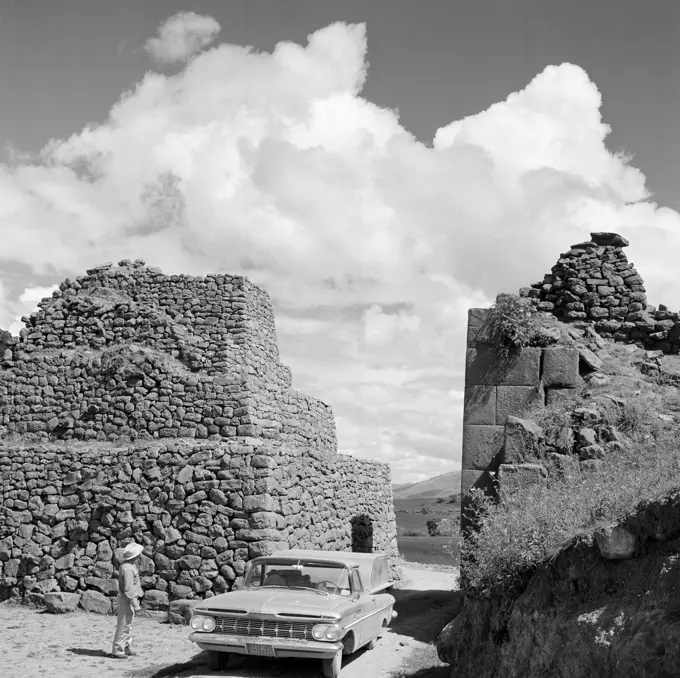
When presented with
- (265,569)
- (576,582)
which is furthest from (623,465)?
(265,569)

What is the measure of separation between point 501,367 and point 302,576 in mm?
4756

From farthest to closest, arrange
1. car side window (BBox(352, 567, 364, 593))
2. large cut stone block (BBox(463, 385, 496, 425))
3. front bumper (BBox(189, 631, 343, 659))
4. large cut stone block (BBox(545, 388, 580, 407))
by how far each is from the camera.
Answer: large cut stone block (BBox(463, 385, 496, 425))
large cut stone block (BBox(545, 388, 580, 407))
car side window (BBox(352, 567, 364, 593))
front bumper (BBox(189, 631, 343, 659))

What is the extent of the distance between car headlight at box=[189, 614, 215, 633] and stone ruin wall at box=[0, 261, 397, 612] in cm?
414

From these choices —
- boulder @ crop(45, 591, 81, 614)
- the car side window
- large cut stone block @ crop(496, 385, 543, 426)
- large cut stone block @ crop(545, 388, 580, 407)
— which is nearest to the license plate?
the car side window

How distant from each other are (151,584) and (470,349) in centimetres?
718

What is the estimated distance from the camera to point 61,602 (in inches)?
549

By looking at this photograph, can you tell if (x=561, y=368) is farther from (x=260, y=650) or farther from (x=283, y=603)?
(x=260, y=650)

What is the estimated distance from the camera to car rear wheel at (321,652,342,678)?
884 centimetres

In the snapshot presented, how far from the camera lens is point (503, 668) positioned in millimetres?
6773

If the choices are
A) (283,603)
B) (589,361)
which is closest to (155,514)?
(283,603)

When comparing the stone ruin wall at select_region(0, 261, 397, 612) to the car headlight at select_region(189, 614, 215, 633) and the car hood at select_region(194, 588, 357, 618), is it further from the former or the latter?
the car headlight at select_region(189, 614, 215, 633)

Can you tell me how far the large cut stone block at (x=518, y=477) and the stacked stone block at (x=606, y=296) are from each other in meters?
4.78

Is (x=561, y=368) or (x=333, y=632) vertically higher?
(x=561, y=368)

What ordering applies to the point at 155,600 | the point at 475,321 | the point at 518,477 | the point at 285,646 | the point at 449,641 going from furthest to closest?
Answer: 1. the point at 155,600
2. the point at 475,321
3. the point at 518,477
4. the point at 285,646
5. the point at 449,641
